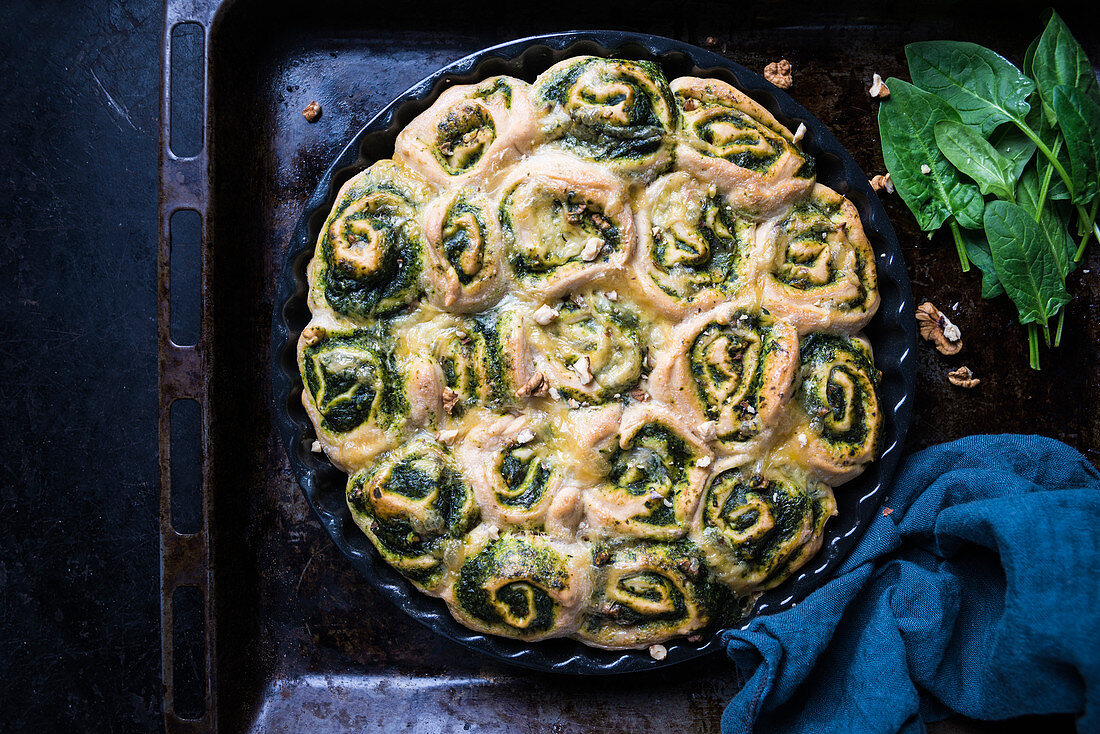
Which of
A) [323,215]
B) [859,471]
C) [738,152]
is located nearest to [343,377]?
[323,215]

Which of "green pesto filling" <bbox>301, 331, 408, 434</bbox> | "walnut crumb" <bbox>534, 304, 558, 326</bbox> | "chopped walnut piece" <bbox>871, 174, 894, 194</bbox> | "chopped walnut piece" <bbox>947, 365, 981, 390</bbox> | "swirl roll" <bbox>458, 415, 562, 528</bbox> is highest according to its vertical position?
"chopped walnut piece" <bbox>871, 174, 894, 194</bbox>

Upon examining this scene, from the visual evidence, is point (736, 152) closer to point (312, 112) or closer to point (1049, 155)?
point (1049, 155)

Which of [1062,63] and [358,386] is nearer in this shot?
[358,386]

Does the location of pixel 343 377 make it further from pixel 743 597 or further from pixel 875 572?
pixel 875 572

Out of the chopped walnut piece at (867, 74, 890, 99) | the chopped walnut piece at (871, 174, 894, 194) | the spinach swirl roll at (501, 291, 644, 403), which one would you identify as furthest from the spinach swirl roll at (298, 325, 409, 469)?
the chopped walnut piece at (867, 74, 890, 99)

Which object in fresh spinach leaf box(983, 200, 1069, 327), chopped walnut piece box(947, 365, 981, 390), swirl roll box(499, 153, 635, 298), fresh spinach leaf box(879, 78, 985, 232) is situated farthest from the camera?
chopped walnut piece box(947, 365, 981, 390)

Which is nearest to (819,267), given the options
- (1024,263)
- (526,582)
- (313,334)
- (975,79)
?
(1024,263)

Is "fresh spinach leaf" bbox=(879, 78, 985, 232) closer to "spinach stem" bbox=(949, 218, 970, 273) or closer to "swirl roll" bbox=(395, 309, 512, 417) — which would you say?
"spinach stem" bbox=(949, 218, 970, 273)
